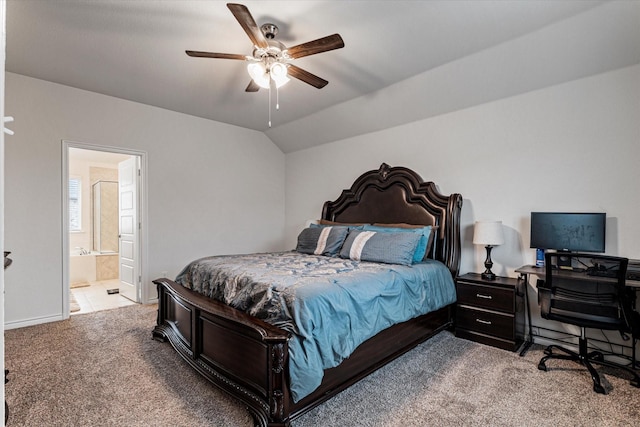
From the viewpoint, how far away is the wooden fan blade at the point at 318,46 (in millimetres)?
2197

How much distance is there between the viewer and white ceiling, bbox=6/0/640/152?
241 centimetres

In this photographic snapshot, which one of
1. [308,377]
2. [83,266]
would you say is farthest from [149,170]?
[308,377]

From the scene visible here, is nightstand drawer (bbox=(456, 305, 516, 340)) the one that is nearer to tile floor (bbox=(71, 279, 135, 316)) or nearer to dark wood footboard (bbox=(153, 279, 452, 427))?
dark wood footboard (bbox=(153, 279, 452, 427))

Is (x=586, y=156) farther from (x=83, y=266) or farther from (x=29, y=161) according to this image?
(x=83, y=266)

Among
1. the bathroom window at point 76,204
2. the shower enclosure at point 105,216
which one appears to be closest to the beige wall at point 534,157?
the shower enclosure at point 105,216

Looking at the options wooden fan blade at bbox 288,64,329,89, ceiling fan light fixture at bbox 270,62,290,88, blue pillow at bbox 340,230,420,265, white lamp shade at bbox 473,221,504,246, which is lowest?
blue pillow at bbox 340,230,420,265

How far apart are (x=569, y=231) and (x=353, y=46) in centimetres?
258

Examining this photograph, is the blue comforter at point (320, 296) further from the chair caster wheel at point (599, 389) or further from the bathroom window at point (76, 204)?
the bathroom window at point (76, 204)

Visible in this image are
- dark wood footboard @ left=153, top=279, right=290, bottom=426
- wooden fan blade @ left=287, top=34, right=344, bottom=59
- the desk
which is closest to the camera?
dark wood footboard @ left=153, top=279, right=290, bottom=426

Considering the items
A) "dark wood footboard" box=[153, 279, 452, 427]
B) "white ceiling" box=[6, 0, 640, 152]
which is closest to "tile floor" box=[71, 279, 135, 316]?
"dark wood footboard" box=[153, 279, 452, 427]

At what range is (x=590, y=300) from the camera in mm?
2385

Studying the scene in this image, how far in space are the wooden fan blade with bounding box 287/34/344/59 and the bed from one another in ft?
6.37

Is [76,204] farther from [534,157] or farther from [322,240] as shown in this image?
[534,157]

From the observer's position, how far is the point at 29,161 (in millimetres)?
3570
